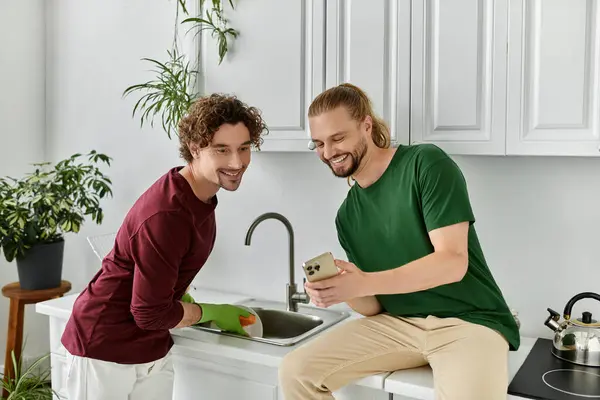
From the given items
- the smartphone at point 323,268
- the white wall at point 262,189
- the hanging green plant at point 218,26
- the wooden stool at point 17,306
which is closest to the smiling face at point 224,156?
the smartphone at point 323,268

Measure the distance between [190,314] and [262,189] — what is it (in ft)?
2.72

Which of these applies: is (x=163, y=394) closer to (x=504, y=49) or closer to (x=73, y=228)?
(x=73, y=228)

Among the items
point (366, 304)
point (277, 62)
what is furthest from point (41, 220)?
point (366, 304)

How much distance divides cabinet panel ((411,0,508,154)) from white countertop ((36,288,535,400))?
0.67 m

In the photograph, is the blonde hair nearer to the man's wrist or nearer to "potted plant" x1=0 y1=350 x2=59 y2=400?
the man's wrist

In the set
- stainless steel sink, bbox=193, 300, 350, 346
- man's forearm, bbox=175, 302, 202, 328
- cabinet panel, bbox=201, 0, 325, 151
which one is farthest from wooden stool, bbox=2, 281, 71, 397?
cabinet panel, bbox=201, 0, 325, 151

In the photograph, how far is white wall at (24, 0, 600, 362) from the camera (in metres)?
2.05

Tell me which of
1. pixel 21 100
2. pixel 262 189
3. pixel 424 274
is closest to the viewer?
pixel 424 274

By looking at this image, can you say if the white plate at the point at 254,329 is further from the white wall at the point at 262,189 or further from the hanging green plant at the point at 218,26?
the hanging green plant at the point at 218,26

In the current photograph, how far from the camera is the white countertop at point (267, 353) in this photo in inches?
66.3

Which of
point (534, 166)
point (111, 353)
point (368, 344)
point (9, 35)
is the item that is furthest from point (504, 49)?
point (9, 35)

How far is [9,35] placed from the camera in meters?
3.15

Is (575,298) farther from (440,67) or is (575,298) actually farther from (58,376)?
(58,376)

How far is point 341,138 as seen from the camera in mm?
Answer: 1794
